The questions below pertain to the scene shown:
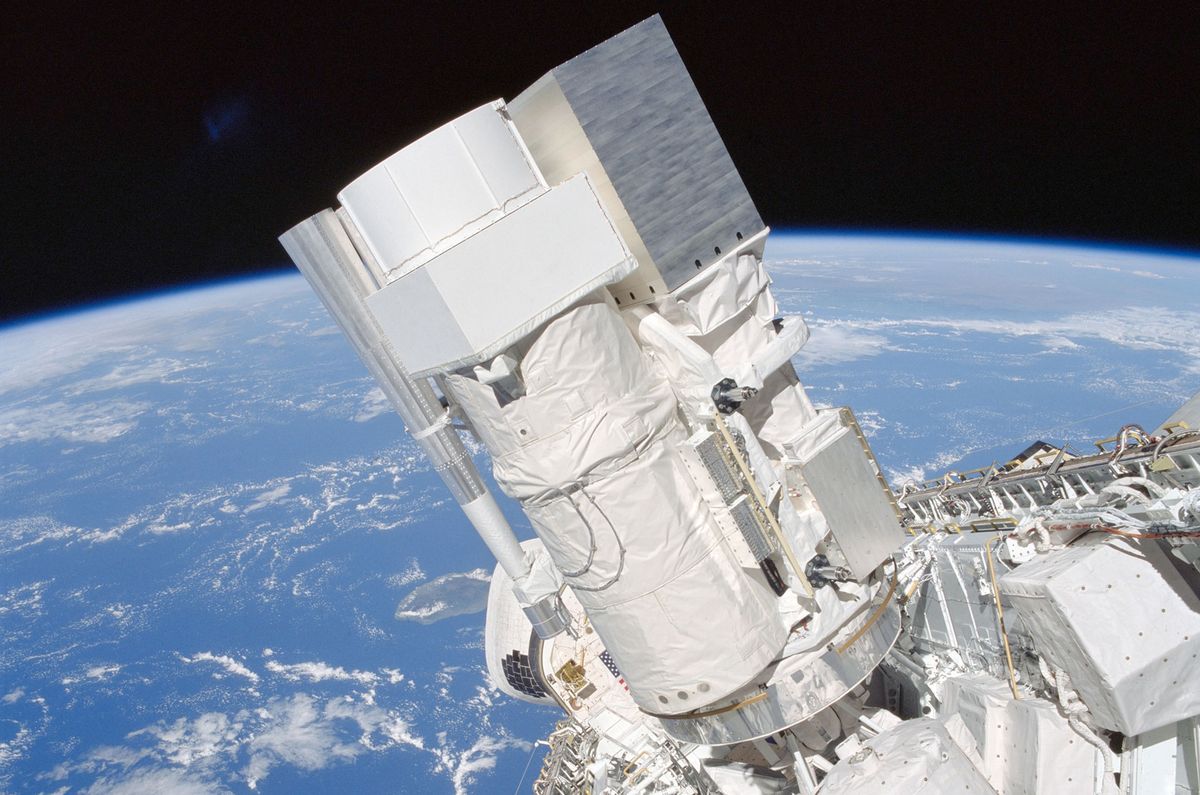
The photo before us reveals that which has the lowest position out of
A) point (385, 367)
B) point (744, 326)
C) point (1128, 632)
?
point (1128, 632)

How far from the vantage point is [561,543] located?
3936 millimetres

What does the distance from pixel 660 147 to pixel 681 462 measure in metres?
1.80

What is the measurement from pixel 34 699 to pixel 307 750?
36.0 ft

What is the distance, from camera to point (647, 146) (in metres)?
3.89

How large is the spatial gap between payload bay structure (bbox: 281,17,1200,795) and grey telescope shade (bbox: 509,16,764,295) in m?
0.01

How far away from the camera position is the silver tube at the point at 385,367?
12.7 ft

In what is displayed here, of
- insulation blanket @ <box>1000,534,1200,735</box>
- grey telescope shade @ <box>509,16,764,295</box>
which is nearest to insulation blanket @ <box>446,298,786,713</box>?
grey telescope shade @ <box>509,16,764,295</box>

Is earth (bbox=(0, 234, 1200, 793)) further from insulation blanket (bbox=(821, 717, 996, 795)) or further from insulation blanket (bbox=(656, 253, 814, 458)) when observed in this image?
insulation blanket (bbox=(821, 717, 996, 795))

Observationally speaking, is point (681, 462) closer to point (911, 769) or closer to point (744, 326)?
point (744, 326)

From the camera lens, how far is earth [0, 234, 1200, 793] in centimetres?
2175

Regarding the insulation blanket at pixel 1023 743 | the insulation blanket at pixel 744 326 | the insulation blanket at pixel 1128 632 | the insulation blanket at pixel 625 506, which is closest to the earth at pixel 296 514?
the insulation blanket at pixel 1023 743

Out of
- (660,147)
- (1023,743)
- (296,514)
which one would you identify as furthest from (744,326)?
(296,514)

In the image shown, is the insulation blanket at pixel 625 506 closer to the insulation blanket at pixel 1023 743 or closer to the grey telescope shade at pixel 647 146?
the grey telescope shade at pixel 647 146

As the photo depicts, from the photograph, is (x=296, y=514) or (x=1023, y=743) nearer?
(x=1023, y=743)
